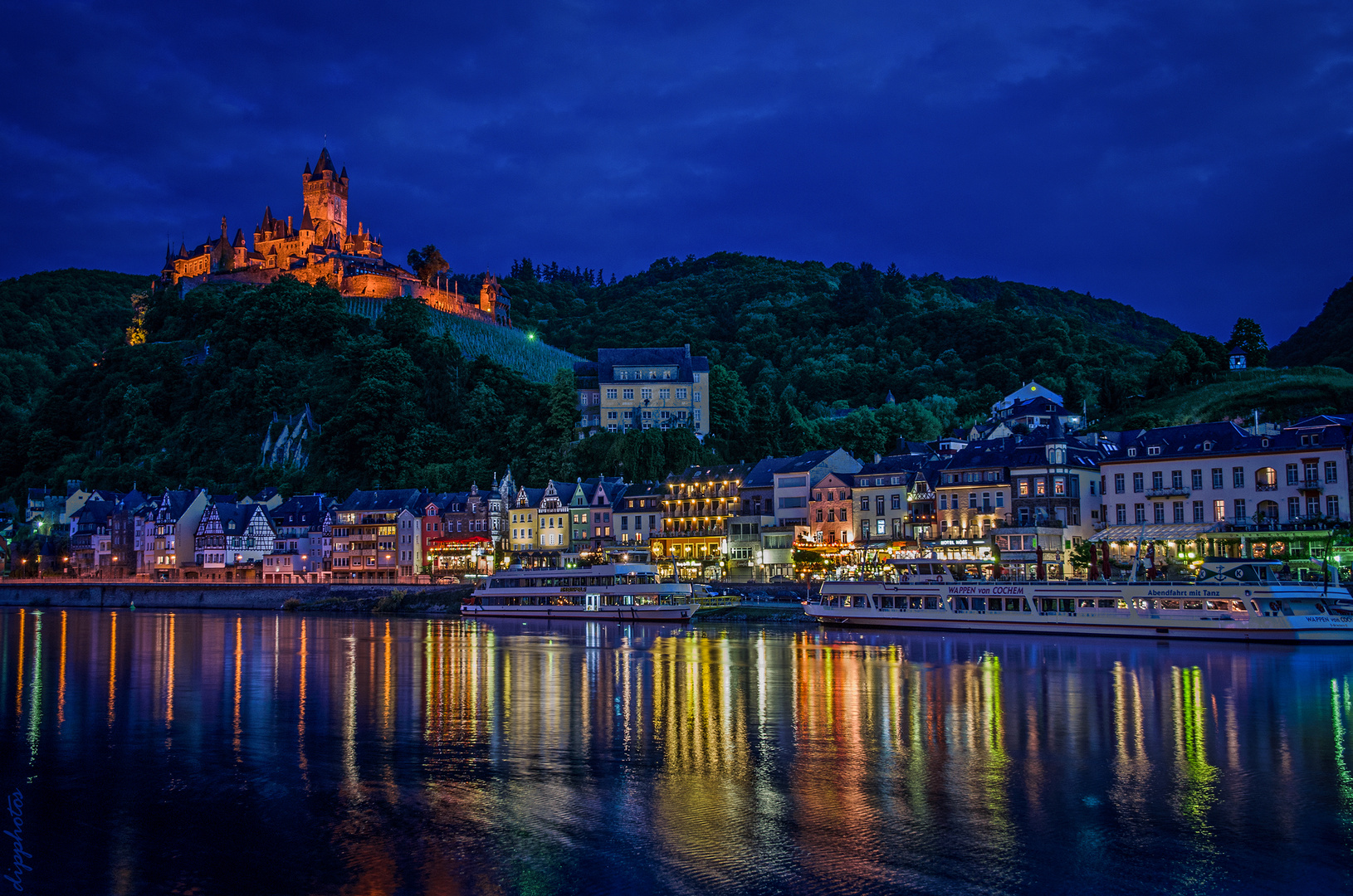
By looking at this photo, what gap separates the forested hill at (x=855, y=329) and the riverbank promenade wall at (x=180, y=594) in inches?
1520

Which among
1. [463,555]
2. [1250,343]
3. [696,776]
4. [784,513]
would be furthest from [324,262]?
[696,776]

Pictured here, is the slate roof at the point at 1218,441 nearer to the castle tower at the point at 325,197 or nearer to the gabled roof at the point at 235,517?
the gabled roof at the point at 235,517

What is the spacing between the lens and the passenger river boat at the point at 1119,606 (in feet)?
136

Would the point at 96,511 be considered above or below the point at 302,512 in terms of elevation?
above

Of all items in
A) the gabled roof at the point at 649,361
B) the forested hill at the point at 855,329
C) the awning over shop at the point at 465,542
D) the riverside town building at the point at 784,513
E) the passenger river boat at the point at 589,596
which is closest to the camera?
the riverside town building at the point at 784,513

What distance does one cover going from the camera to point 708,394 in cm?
9544

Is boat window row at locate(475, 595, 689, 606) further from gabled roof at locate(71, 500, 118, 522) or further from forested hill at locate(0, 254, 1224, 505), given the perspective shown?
gabled roof at locate(71, 500, 118, 522)

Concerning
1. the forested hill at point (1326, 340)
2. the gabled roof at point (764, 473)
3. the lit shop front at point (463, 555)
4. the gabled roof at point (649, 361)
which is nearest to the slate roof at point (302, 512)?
the lit shop front at point (463, 555)

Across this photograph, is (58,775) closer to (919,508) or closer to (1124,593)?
(1124,593)

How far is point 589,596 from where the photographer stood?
63.1 m

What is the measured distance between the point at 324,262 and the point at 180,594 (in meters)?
51.2

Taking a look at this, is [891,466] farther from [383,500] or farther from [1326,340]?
[1326,340]

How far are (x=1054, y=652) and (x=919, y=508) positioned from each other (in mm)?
27319

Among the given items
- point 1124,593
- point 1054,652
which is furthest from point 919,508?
point 1054,652
